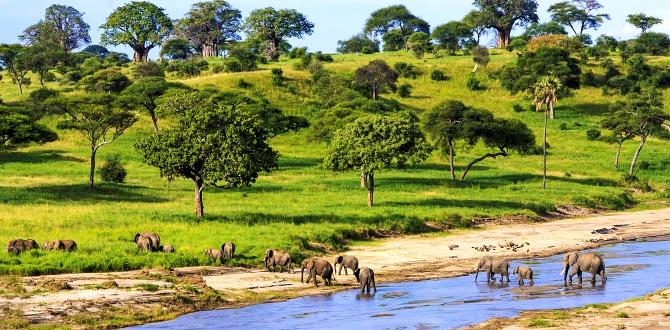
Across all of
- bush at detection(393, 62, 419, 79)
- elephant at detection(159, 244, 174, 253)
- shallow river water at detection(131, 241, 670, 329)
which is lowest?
shallow river water at detection(131, 241, 670, 329)

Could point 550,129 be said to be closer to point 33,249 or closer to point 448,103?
point 448,103

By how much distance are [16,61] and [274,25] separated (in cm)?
5875

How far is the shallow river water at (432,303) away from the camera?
2709cm

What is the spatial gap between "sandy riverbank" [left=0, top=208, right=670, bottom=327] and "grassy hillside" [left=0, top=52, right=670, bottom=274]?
2535mm

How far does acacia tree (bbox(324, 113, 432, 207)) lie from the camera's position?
61125 millimetres

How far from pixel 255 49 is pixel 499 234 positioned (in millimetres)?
124460

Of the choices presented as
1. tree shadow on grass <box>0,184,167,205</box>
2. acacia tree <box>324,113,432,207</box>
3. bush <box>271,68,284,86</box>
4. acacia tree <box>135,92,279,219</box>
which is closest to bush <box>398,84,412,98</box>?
bush <box>271,68,284,86</box>

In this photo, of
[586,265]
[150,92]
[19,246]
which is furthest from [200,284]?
[150,92]

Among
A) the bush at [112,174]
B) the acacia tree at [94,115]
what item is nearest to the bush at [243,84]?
the acacia tree at [94,115]

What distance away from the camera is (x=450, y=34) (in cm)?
17062

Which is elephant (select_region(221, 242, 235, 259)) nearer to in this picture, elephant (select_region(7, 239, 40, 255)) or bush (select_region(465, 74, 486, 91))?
elephant (select_region(7, 239, 40, 255))

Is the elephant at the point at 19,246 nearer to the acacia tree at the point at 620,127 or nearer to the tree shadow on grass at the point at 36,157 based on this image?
the tree shadow on grass at the point at 36,157

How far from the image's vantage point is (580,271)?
35.4 meters

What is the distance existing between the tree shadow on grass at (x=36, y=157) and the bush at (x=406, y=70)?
215 ft
